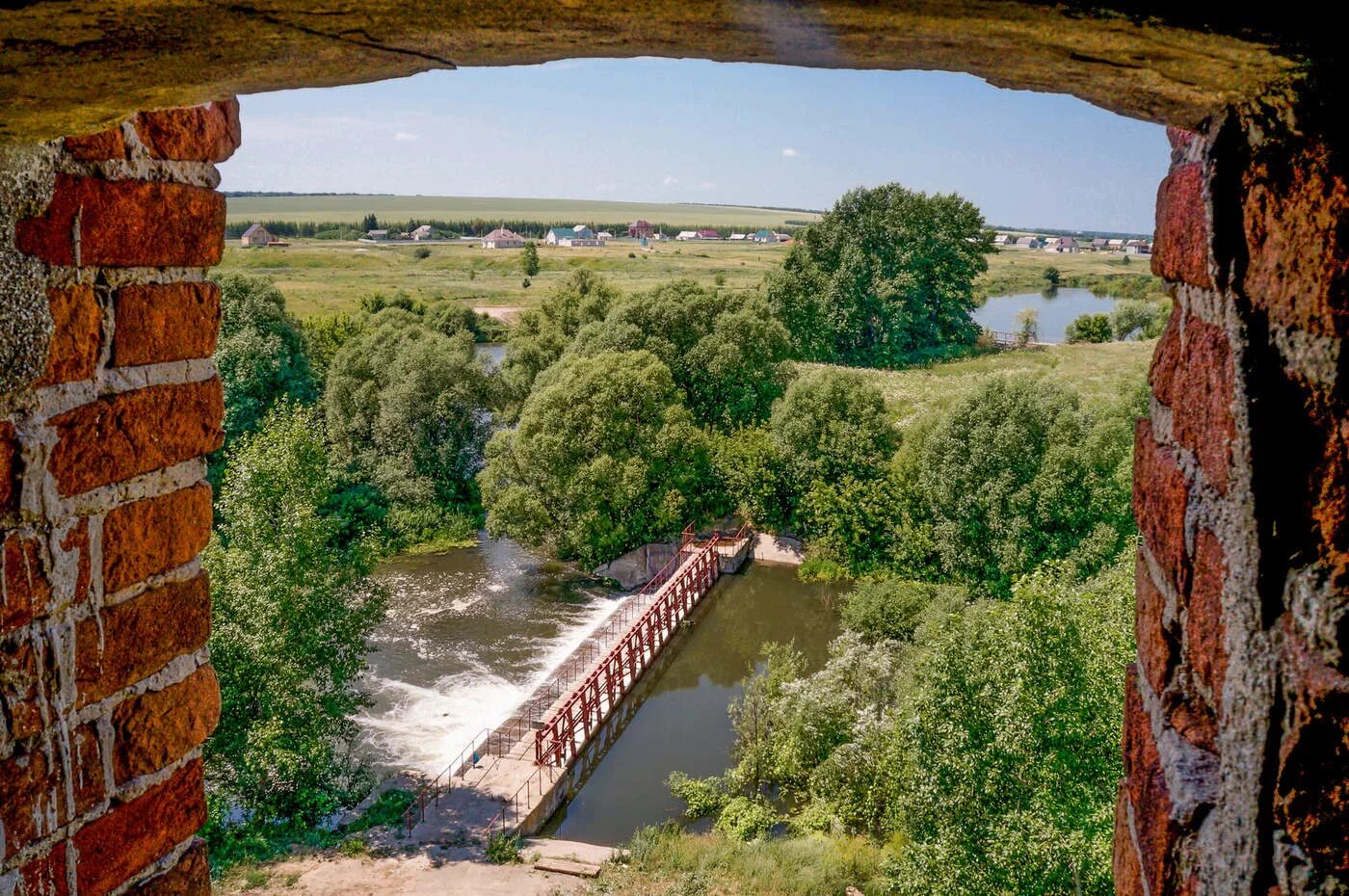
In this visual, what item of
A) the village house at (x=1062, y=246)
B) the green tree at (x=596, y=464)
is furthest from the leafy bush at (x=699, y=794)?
the village house at (x=1062, y=246)

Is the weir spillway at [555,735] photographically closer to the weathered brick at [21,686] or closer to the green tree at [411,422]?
the green tree at [411,422]

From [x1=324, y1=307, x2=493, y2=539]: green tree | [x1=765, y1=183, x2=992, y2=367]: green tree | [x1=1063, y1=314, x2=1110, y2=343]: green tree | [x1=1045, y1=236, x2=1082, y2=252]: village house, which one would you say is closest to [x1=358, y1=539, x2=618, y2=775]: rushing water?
[x1=324, y1=307, x2=493, y2=539]: green tree

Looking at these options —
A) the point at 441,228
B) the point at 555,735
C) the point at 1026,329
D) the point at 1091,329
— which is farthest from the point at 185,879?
the point at 441,228

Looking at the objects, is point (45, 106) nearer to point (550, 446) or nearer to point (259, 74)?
point (259, 74)

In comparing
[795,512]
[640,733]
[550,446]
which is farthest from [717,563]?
[640,733]

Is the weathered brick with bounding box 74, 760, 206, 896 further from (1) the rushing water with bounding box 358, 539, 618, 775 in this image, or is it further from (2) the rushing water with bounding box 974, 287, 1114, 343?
(2) the rushing water with bounding box 974, 287, 1114, 343
